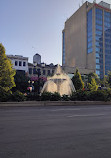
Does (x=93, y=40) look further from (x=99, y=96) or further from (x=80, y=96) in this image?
(x=80, y=96)

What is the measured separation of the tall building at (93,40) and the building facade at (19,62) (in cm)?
1841

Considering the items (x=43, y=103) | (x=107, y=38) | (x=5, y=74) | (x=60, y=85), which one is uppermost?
(x=107, y=38)

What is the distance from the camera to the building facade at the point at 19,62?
Answer: 52963mm

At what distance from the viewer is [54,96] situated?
1489 centimetres

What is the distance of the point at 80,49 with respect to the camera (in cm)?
8194

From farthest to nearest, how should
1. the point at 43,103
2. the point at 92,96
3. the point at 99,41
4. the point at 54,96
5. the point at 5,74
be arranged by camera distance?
the point at 99,41 < the point at 5,74 < the point at 92,96 < the point at 54,96 < the point at 43,103

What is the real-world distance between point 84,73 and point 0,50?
53.3 metres

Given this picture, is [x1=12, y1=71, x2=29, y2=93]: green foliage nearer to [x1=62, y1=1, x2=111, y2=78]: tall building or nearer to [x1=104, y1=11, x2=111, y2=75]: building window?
[x1=62, y1=1, x2=111, y2=78]: tall building

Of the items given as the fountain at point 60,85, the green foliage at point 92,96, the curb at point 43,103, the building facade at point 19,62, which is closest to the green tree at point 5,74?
the curb at point 43,103

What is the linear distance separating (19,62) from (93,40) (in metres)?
40.6

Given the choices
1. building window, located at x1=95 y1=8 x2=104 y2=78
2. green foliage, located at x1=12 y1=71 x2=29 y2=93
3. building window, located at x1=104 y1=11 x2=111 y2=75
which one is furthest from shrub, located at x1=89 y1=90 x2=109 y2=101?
building window, located at x1=104 y1=11 x2=111 y2=75

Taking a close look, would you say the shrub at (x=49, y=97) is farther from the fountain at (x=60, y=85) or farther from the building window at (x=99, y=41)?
the building window at (x=99, y=41)

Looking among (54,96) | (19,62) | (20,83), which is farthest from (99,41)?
(54,96)

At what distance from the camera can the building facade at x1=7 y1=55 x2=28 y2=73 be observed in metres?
53.0
